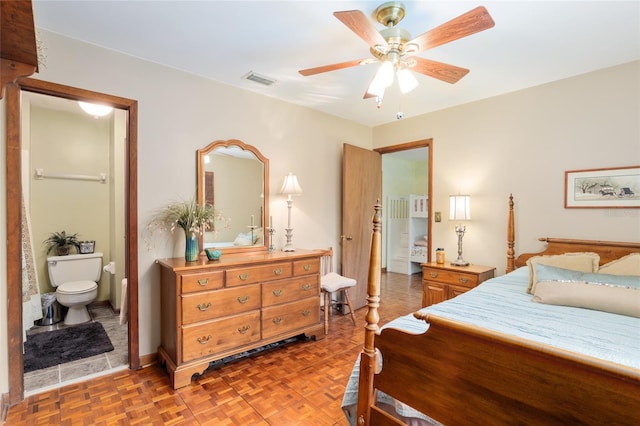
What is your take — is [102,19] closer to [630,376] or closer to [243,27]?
[243,27]

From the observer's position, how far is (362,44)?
227 centimetres

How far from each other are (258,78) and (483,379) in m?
2.86

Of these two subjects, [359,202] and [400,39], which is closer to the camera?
[400,39]

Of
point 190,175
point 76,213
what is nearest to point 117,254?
point 76,213

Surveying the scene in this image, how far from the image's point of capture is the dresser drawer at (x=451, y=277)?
10.1ft

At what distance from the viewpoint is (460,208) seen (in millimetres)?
3381

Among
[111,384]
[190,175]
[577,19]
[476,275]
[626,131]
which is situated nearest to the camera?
[577,19]

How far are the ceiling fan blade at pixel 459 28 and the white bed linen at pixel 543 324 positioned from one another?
150 centimetres

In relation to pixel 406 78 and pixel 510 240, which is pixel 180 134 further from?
pixel 510 240

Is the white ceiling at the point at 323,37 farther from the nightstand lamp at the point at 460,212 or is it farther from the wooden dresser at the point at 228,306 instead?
the wooden dresser at the point at 228,306

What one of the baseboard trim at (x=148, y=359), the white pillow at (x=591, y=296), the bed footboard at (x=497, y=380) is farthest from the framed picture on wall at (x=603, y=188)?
the baseboard trim at (x=148, y=359)

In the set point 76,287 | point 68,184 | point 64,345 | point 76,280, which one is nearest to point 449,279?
point 64,345

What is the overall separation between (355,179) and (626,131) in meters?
2.57

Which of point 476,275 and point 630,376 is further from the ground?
point 630,376
